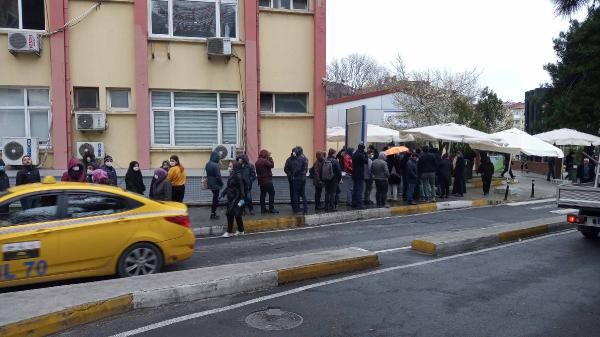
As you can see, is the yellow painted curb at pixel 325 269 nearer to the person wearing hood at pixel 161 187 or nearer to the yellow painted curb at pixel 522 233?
the yellow painted curb at pixel 522 233

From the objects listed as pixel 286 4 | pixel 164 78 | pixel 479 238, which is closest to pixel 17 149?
pixel 164 78

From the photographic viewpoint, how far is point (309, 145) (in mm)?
16453

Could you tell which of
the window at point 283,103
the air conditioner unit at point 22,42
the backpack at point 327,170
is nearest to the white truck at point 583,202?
the backpack at point 327,170

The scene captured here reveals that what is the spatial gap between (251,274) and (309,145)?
9.81m

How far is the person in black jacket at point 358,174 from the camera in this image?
14.8 metres

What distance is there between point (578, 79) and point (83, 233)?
31.5 meters

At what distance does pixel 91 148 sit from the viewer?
46.7 feet

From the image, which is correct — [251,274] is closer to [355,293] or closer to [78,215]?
[355,293]

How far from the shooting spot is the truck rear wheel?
10883mm

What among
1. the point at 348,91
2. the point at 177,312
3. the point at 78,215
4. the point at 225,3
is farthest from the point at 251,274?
the point at 348,91

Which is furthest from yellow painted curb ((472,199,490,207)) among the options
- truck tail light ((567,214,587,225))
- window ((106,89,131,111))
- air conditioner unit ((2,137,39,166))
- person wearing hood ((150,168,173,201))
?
air conditioner unit ((2,137,39,166))

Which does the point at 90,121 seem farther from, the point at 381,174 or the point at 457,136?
the point at 457,136

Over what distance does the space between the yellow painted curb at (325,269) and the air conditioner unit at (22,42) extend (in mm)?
10594

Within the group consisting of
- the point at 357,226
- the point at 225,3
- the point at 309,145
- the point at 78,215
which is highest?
the point at 225,3
